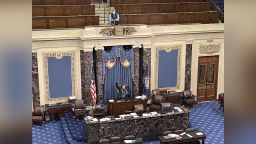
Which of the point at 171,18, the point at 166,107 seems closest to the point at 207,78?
the point at 171,18

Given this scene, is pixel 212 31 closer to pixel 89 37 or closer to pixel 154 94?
pixel 154 94

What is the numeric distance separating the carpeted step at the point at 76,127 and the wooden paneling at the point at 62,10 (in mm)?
4221

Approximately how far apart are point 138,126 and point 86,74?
349 centimetres

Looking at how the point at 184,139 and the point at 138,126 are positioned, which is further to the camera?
the point at 138,126

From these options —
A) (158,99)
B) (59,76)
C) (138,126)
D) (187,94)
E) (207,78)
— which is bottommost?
(138,126)

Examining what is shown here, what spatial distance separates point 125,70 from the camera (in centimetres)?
1465

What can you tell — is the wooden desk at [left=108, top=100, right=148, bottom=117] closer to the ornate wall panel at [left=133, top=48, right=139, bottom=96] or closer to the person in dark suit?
the person in dark suit

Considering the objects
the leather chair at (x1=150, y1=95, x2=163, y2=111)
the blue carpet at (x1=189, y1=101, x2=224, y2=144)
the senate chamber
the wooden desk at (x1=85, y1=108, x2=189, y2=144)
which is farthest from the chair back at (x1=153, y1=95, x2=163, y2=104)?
the wooden desk at (x1=85, y1=108, x2=189, y2=144)

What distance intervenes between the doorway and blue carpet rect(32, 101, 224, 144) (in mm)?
1261

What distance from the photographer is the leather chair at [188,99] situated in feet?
50.7

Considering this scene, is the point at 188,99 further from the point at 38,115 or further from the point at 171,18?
the point at 38,115

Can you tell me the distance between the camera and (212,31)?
15.6 meters
